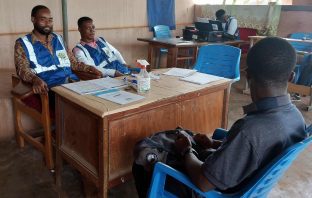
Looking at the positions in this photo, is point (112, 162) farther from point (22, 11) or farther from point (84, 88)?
point (22, 11)

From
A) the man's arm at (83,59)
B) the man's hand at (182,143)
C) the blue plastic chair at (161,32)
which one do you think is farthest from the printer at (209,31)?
the man's hand at (182,143)

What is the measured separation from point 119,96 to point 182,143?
49 cm

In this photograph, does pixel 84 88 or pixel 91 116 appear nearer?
pixel 91 116

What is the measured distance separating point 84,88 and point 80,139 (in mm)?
303

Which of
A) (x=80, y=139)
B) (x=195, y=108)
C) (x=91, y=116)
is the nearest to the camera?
(x=91, y=116)

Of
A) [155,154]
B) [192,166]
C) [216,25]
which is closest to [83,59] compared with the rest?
[155,154]

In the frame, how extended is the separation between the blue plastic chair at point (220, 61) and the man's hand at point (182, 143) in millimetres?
1436

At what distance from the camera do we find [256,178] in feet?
3.36

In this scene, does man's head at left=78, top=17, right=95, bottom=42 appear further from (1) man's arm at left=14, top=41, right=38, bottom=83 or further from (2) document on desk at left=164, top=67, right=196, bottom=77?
(2) document on desk at left=164, top=67, right=196, bottom=77

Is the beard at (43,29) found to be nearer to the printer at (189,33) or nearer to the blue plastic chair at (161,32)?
the printer at (189,33)

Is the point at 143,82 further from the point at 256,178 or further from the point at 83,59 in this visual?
the point at 83,59

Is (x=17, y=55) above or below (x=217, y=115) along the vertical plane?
above

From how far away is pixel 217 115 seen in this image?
88.4 inches

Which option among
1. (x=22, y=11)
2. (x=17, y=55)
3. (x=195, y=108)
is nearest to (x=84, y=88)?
(x=195, y=108)
